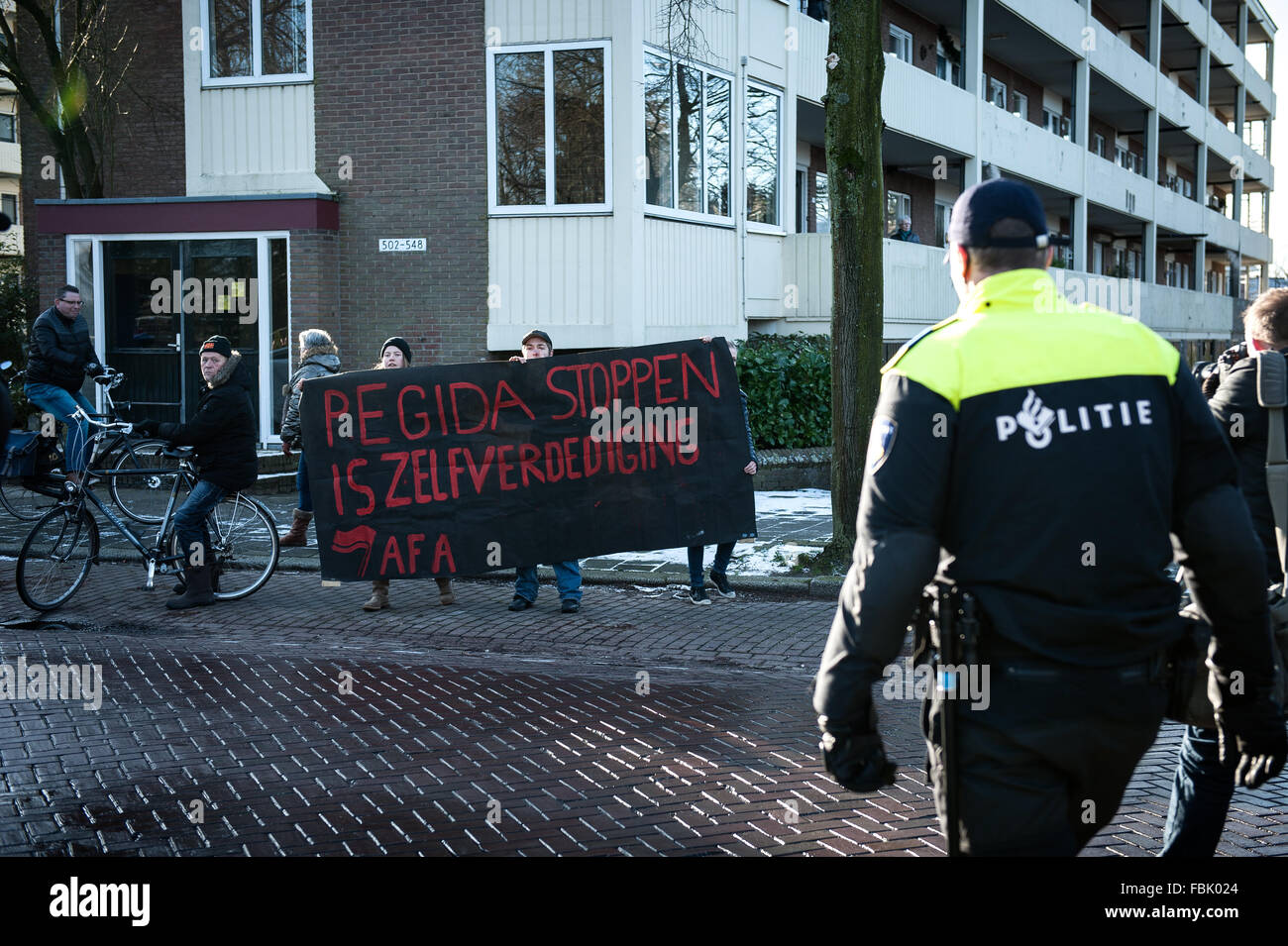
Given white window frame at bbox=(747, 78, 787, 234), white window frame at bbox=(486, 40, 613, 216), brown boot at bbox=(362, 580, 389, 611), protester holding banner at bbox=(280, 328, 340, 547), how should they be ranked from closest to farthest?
brown boot at bbox=(362, 580, 389, 611), protester holding banner at bbox=(280, 328, 340, 547), white window frame at bbox=(486, 40, 613, 216), white window frame at bbox=(747, 78, 787, 234)

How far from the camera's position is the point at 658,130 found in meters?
17.1

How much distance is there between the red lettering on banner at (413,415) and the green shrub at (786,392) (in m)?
7.25

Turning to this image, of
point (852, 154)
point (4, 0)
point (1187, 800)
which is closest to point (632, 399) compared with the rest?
point (852, 154)

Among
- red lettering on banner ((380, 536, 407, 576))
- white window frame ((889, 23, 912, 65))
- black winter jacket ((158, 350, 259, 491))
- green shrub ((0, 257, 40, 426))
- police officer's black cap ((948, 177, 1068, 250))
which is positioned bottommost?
red lettering on banner ((380, 536, 407, 576))

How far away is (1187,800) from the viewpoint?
3.70 meters

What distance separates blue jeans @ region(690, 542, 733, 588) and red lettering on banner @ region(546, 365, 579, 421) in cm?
137

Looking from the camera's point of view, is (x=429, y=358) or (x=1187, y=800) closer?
(x=1187, y=800)

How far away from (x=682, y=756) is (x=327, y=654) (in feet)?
10.3

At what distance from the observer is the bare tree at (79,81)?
1822cm

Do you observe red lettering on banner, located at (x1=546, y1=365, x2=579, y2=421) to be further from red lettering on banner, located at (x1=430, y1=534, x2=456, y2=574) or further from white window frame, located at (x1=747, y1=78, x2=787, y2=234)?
white window frame, located at (x1=747, y1=78, x2=787, y2=234)

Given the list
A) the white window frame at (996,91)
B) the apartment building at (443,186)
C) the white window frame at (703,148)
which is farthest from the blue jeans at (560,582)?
the white window frame at (996,91)

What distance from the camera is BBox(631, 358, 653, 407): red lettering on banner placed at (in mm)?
9852

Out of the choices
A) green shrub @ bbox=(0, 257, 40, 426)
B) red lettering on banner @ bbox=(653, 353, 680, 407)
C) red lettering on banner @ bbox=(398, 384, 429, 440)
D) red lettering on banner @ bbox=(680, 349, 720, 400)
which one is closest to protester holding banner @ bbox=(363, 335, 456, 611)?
red lettering on banner @ bbox=(398, 384, 429, 440)
